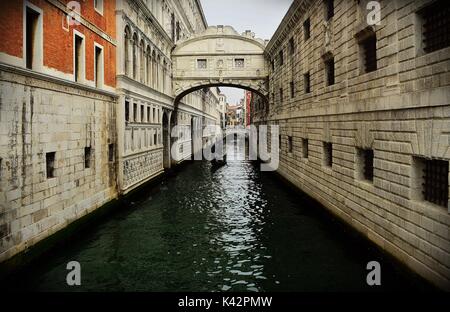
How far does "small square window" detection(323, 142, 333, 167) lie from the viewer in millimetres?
12052

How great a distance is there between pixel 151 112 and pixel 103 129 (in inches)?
275

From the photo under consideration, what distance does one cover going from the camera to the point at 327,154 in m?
12.3

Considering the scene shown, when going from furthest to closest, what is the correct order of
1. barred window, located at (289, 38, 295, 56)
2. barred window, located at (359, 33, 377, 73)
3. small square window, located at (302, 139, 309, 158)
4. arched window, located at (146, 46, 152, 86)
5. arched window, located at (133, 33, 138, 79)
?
arched window, located at (146, 46, 152, 86) < barred window, located at (289, 38, 295, 56) < arched window, located at (133, 33, 138, 79) < small square window, located at (302, 139, 309, 158) < barred window, located at (359, 33, 377, 73)

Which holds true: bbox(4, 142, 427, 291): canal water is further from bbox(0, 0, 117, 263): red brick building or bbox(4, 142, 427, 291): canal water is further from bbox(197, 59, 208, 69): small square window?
bbox(197, 59, 208, 69): small square window

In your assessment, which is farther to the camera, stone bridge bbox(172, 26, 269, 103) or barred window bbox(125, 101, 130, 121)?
stone bridge bbox(172, 26, 269, 103)

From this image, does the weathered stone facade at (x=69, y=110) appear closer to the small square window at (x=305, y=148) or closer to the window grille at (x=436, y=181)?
the small square window at (x=305, y=148)

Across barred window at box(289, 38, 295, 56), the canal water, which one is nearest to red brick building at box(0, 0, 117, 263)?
the canal water

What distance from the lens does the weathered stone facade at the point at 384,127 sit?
598 cm

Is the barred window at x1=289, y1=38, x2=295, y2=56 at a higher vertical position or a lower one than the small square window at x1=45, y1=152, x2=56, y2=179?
higher

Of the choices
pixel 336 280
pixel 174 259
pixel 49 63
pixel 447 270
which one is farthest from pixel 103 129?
pixel 447 270

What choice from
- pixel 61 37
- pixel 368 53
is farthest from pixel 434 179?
pixel 61 37

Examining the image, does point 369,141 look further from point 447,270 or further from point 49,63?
point 49,63

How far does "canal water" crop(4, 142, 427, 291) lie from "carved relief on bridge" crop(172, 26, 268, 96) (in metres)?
12.4

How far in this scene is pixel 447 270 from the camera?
18.2 feet
